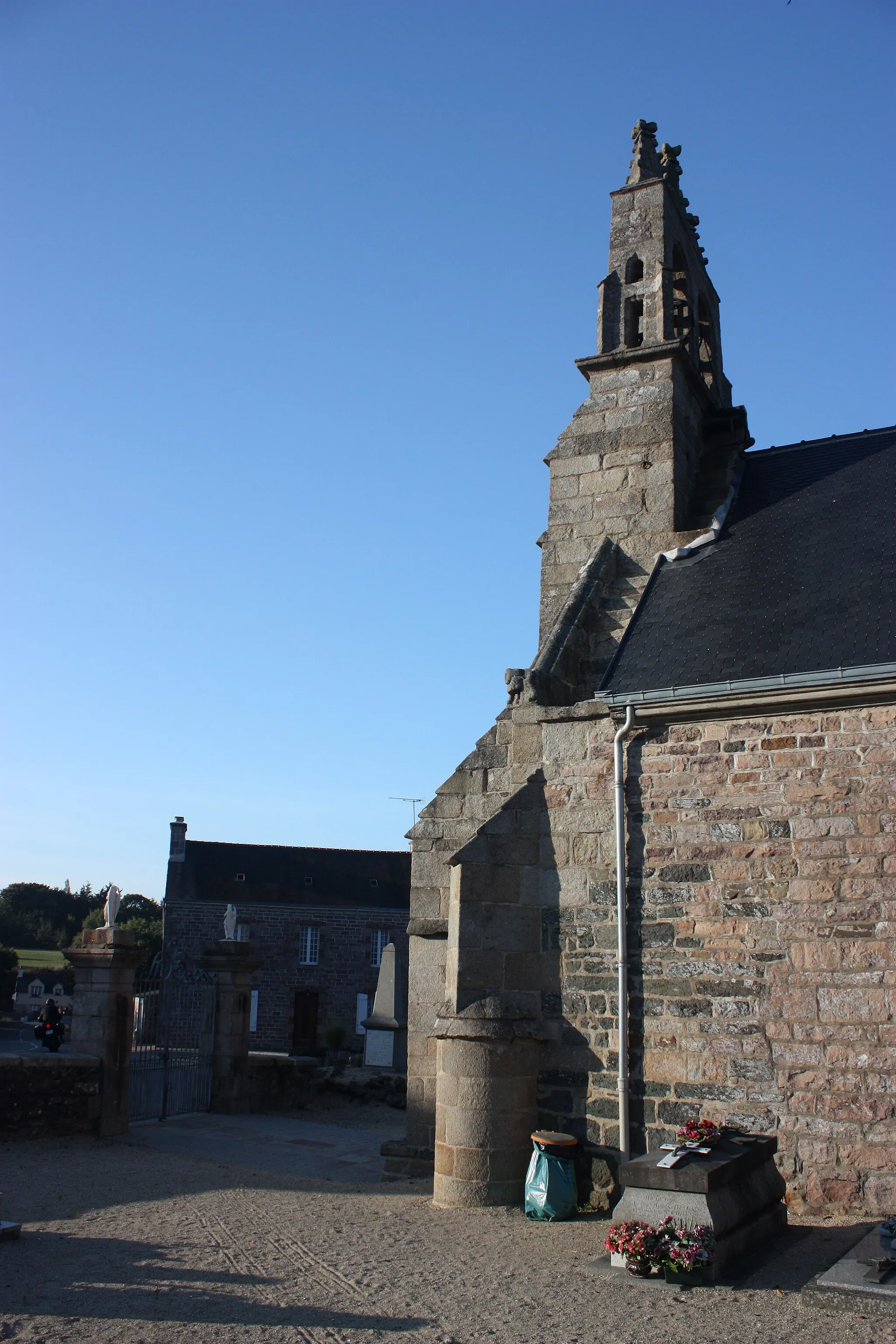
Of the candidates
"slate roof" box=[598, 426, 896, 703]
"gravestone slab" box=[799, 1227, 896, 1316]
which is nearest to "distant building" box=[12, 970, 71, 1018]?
"slate roof" box=[598, 426, 896, 703]

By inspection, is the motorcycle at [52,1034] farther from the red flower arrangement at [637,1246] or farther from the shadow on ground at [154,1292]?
the red flower arrangement at [637,1246]

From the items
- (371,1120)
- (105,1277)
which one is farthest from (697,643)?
(371,1120)

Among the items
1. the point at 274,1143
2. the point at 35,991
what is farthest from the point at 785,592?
the point at 35,991

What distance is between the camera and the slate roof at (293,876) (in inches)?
1398

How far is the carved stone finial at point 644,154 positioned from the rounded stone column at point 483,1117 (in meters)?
10.00

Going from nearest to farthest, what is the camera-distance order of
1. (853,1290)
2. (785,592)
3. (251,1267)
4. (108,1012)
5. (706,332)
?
(853,1290), (251,1267), (785,592), (108,1012), (706,332)

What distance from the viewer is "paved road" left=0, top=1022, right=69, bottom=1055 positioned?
2175 cm

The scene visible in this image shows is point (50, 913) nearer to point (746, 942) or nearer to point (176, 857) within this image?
point (176, 857)

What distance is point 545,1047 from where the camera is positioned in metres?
7.83

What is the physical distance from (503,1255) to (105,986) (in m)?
6.53

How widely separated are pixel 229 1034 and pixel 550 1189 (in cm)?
713

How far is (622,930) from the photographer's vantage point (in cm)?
757

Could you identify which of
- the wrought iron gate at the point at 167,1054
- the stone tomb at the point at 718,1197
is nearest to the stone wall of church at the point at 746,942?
the stone tomb at the point at 718,1197

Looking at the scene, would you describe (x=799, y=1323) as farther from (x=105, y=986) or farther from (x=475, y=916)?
(x=105, y=986)
